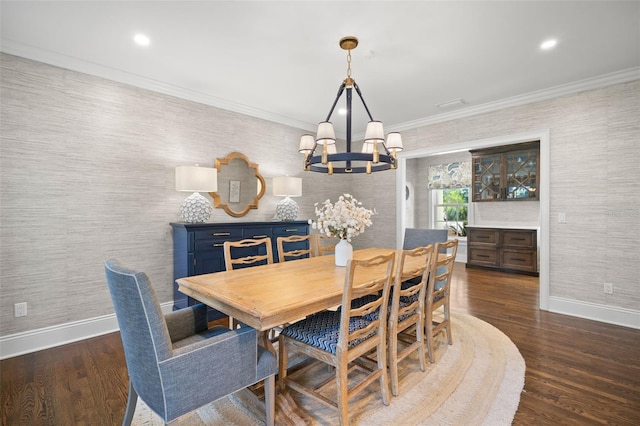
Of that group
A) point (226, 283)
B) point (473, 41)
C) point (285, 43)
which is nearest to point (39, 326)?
point (226, 283)

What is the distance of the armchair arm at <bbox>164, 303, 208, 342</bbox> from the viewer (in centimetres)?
179

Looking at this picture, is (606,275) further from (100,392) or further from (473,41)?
(100,392)

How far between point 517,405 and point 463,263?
535 cm

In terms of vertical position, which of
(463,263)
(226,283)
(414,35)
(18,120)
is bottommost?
(463,263)

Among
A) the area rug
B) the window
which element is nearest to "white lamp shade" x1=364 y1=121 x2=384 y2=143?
the area rug

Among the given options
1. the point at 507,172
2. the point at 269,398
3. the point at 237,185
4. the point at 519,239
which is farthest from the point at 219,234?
the point at 507,172

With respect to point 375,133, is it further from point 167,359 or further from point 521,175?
point 521,175

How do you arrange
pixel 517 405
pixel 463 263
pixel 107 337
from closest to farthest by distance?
pixel 517 405, pixel 107 337, pixel 463 263

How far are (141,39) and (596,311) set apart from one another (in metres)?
5.40

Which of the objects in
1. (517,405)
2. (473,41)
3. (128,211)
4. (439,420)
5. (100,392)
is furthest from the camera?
(128,211)

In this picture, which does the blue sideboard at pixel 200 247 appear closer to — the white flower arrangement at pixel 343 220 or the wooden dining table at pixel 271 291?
the wooden dining table at pixel 271 291

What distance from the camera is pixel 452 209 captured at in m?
7.46

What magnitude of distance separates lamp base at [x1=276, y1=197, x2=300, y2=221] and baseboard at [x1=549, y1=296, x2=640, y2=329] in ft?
11.4

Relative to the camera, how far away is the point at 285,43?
2.61 metres
